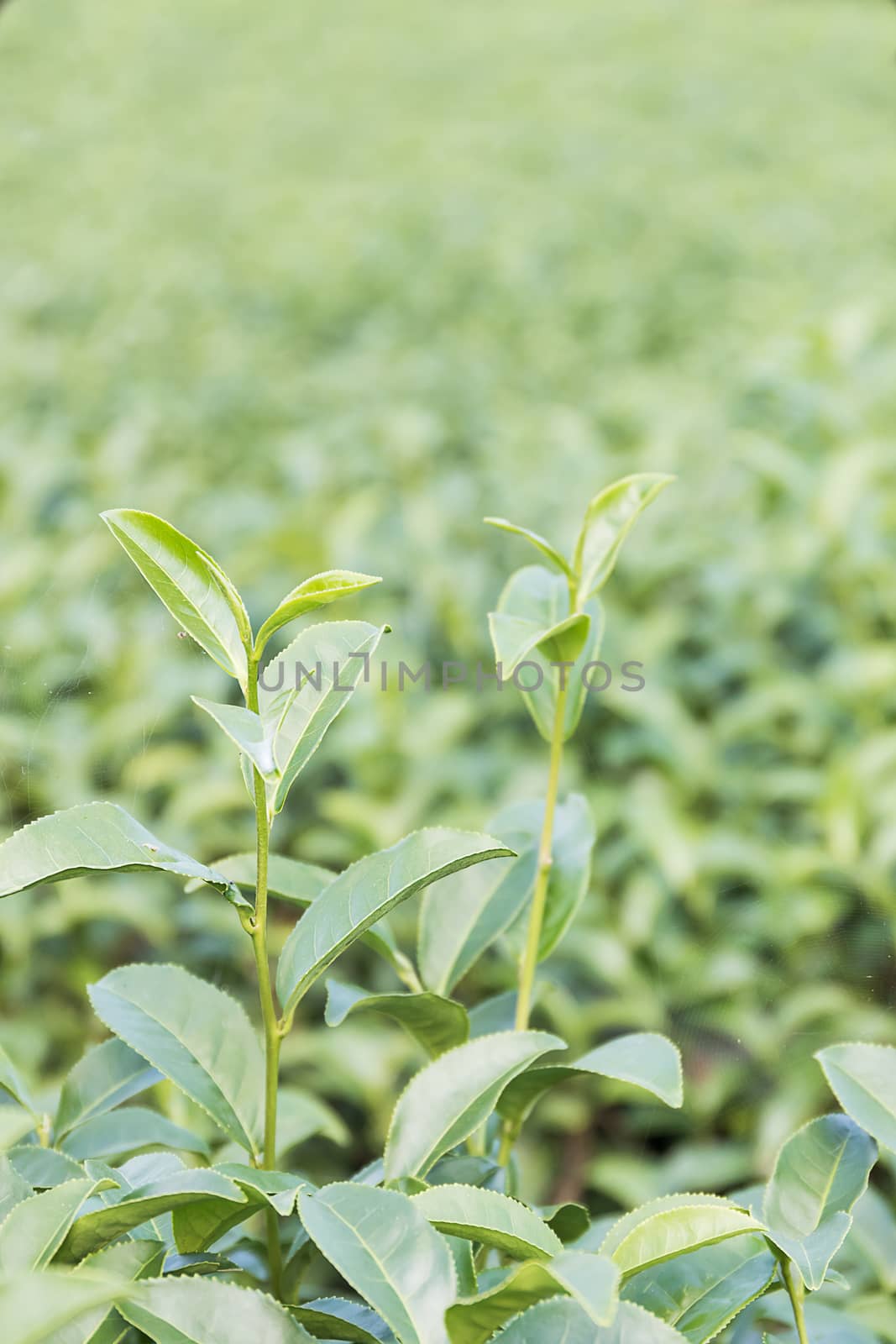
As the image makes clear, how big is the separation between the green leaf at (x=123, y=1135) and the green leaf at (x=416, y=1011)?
111 mm

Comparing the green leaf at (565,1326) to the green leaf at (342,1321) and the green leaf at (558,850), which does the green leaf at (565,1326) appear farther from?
the green leaf at (558,850)

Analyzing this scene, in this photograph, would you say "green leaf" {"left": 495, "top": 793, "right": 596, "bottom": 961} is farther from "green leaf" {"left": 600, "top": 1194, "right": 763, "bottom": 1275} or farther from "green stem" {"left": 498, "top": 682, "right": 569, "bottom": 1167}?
"green leaf" {"left": 600, "top": 1194, "right": 763, "bottom": 1275}

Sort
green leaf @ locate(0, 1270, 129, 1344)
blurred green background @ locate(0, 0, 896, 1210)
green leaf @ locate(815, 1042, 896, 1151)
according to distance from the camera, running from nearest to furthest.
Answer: green leaf @ locate(0, 1270, 129, 1344) → green leaf @ locate(815, 1042, 896, 1151) → blurred green background @ locate(0, 0, 896, 1210)

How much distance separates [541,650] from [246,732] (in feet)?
0.62

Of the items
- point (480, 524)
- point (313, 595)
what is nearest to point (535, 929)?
point (313, 595)

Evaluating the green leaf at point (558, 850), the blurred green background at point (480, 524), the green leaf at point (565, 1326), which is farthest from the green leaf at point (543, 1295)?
the blurred green background at point (480, 524)

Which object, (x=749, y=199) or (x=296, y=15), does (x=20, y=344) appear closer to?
(x=749, y=199)

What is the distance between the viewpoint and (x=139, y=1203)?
17.4 inches

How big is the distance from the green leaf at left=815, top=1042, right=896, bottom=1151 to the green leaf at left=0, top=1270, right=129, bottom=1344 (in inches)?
13.1

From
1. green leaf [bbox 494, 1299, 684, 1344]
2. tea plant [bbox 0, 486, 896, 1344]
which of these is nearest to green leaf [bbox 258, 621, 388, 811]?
tea plant [bbox 0, 486, 896, 1344]

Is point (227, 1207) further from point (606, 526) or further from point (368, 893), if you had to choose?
point (606, 526)

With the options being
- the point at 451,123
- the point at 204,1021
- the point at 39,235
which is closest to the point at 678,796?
the point at 204,1021

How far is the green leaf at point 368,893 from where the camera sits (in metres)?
0.48

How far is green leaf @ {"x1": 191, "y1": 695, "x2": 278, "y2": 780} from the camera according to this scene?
44 centimetres
